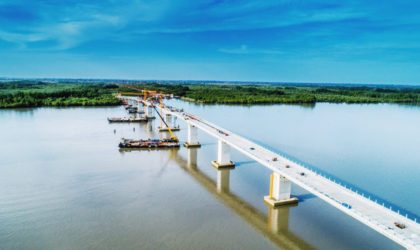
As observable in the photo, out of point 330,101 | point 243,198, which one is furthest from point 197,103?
point 243,198

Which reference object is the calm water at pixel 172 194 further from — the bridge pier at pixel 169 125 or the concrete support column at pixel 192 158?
the bridge pier at pixel 169 125

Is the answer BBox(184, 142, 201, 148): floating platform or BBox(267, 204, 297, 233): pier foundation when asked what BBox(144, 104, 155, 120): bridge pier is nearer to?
BBox(184, 142, 201, 148): floating platform

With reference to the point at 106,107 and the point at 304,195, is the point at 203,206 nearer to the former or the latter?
the point at 304,195

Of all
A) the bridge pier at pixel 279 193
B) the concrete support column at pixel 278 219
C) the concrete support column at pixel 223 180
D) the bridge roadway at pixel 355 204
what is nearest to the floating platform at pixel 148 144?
the concrete support column at pixel 223 180

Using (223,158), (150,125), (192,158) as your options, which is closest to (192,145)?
(192,158)

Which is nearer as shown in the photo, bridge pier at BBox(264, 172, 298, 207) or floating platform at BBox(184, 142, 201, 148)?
bridge pier at BBox(264, 172, 298, 207)

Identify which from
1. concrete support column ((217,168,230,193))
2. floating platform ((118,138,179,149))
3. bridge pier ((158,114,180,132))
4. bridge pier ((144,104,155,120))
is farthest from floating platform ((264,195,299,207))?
bridge pier ((144,104,155,120))

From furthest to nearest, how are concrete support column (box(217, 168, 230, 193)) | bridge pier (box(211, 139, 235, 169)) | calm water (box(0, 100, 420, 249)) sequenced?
bridge pier (box(211, 139, 235, 169)), concrete support column (box(217, 168, 230, 193)), calm water (box(0, 100, 420, 249))
